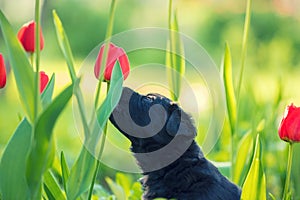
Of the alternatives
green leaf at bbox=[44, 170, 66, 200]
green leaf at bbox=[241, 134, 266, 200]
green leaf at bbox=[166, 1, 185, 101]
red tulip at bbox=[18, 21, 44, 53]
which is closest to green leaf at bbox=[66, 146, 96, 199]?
green leaf at bbox=[44, 170, 66, 200]

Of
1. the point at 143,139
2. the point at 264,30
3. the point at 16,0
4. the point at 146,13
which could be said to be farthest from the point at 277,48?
the point at 143,139

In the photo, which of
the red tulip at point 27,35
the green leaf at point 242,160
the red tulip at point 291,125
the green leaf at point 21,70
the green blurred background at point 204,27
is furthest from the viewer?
the green blurred background at point 204,27

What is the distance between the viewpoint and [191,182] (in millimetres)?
2240

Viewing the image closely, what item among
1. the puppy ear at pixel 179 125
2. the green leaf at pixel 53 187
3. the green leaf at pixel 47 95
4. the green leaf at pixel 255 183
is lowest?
the green leaf at pixel 53 187

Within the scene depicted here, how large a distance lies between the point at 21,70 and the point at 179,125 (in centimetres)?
53

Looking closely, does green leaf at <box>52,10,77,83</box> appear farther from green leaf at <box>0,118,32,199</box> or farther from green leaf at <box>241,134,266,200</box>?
green leaf at <box>241,134,266,200</box>

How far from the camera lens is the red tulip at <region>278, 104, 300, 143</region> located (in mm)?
2035

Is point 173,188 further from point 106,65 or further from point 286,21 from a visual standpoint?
point 286,21

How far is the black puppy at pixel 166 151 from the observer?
2115 mm

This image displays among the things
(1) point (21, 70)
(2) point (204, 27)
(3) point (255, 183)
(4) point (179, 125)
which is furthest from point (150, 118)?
(2) point (204, 27)

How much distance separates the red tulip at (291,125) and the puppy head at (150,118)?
265 millimetres

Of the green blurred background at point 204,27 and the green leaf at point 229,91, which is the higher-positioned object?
the green leaf at point 229,91

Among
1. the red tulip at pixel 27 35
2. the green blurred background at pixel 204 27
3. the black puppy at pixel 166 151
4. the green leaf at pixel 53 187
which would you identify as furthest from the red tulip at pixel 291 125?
the green blurred background at pixel 204 27

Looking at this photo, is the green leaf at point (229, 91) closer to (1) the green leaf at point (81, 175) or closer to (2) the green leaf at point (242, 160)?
(2) the green leaf at point (242, 160)
